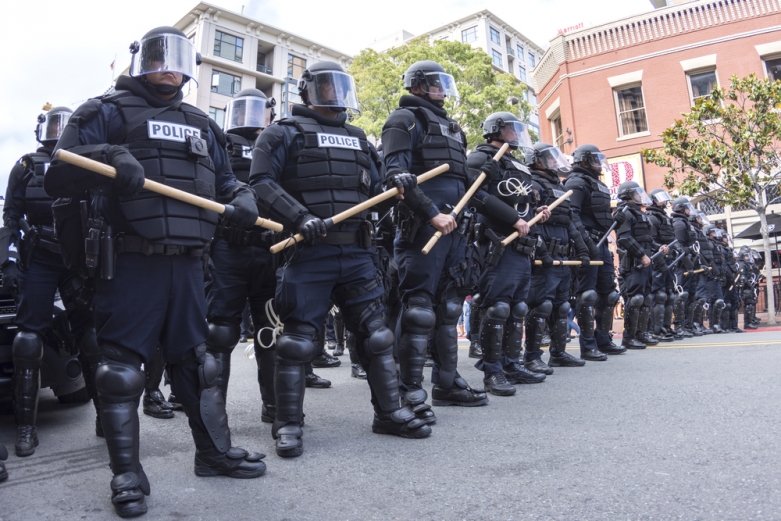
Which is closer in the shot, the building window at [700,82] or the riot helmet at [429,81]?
the riot helmet at [429,81]

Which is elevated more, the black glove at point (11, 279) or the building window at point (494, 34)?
the building window at point (494, 34)

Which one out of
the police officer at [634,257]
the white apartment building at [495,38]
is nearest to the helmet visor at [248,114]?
the police officer at [634,257]

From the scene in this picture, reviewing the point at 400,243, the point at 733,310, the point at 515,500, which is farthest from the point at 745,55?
the point at 515,500

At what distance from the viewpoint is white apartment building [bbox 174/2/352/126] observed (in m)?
30.8

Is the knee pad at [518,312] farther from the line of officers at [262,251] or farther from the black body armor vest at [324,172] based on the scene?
the black body armor vest at [324,172]

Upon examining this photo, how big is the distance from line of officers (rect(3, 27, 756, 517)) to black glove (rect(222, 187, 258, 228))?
11 mm

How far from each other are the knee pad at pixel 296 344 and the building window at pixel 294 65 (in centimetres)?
3319

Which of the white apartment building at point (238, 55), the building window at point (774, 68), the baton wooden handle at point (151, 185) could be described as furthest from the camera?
the white apartment building at point (238, 55)

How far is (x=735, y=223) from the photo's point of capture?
714 inches

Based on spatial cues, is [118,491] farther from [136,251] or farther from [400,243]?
[400,243]

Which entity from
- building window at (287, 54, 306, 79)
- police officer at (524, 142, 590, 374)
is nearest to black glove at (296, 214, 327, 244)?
police officer at (524, 142, 590, 374)

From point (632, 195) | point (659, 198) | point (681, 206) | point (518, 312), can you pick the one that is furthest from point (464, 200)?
point (681, 206)

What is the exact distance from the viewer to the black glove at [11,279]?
384cm

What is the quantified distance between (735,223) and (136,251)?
769 inches
